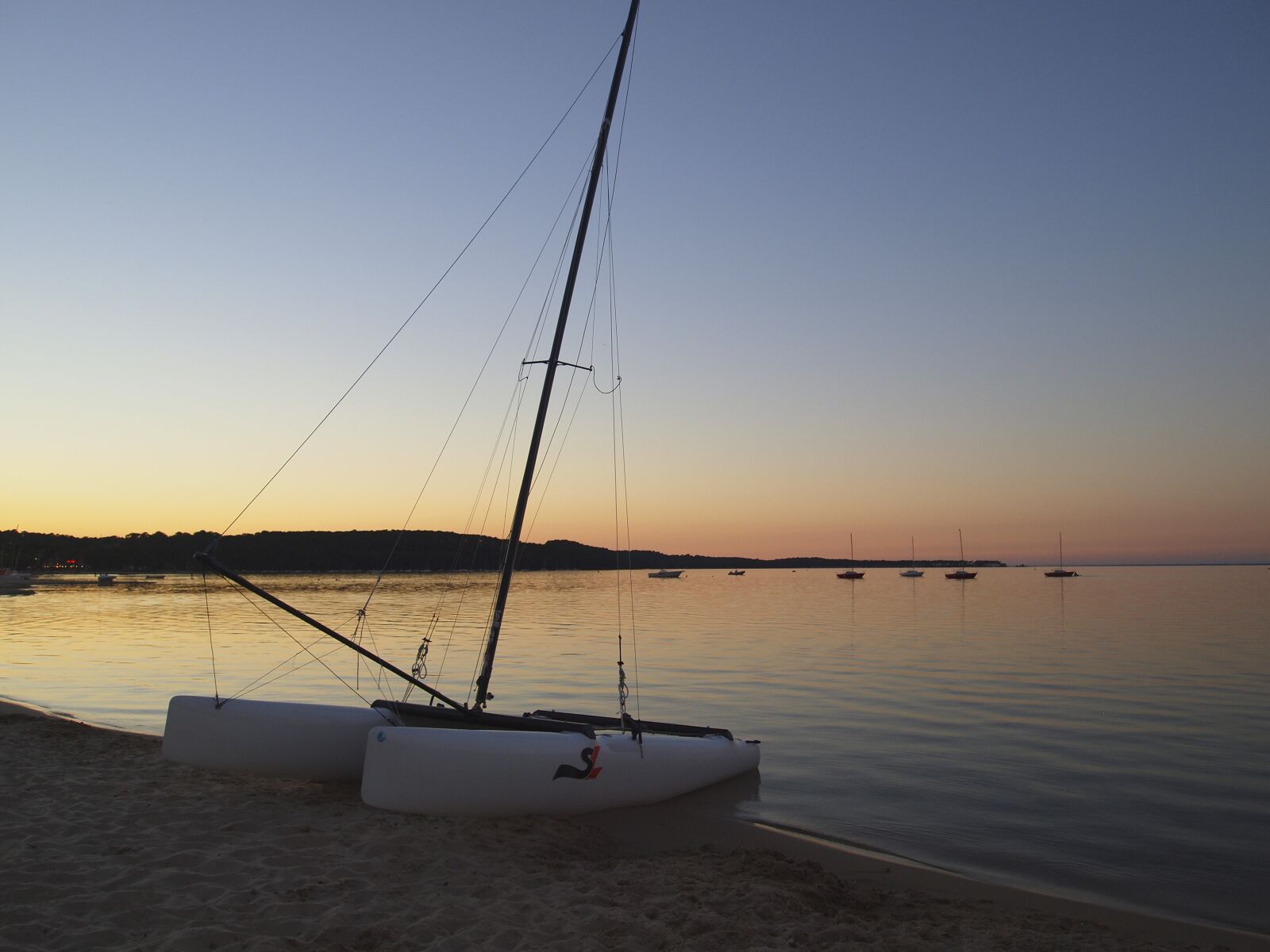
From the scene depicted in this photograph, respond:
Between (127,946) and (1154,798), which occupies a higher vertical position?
(127,946)

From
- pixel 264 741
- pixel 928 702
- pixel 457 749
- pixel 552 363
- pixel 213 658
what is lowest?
pixel 928 702

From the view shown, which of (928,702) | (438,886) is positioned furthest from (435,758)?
(928,702)

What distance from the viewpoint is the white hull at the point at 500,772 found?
7.36 meters

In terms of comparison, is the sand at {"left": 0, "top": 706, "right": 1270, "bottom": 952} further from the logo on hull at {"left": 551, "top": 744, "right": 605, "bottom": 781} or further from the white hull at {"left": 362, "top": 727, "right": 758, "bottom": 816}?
the logo on hull at {"left": 551, "top": 744, "right": 605, "bottom": 781}

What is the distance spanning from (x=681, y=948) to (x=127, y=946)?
9.75 ft

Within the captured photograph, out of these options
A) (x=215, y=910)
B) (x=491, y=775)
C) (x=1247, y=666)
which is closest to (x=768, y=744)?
(x=491, y=775)

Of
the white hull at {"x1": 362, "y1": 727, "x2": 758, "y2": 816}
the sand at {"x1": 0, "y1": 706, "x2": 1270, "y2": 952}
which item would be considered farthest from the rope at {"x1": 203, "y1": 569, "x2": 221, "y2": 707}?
the white hull at {"x1": 362, "y1": 727, "x2": 758, "y2": 816}

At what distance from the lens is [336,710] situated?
874 centimetres

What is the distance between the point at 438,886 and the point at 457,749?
178cm

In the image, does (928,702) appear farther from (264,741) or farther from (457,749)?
(264,741)

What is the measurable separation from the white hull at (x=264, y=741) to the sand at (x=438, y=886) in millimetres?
268

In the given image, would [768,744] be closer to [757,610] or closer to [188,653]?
[188,653]

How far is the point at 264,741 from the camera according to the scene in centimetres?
832

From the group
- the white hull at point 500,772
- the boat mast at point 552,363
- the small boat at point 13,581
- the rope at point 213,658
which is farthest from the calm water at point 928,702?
the small boat at point 13,581
